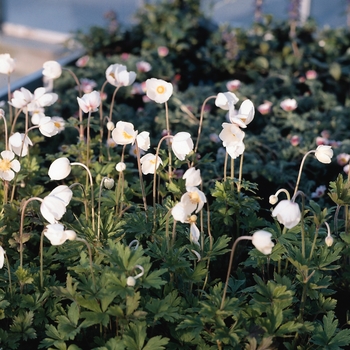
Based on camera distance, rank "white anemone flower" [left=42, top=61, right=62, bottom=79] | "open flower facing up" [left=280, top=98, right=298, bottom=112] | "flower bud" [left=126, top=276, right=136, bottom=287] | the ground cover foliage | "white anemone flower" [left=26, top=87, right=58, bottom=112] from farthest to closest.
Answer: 1. "open flower facing up" [left=280, top=98, right=298, bottom=112]
2. "white anemone flower" [left=42, top=61, right=62, bottom=79]
3. "white anemone flower" [left=26, top=87, right=58, bottom=112]
4. the ground cover foliage
5. "flower bud" [left=126, top=276, right=136, bottom=287]

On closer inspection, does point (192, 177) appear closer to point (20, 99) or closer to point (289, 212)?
point (289, 212)

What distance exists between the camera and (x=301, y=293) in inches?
67.7

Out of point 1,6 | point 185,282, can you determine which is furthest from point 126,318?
point 1,6

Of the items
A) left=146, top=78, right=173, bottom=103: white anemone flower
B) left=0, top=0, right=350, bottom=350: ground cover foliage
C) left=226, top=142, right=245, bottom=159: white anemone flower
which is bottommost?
left=0, top=0, right=350, bottom=350: ground cover foliage

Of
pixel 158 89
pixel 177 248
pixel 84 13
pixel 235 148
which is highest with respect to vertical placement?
pixel 84 13

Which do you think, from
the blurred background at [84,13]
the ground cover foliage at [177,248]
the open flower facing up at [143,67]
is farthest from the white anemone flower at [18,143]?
the blurred background at [84,13]

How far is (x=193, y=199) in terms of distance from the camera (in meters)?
1.53

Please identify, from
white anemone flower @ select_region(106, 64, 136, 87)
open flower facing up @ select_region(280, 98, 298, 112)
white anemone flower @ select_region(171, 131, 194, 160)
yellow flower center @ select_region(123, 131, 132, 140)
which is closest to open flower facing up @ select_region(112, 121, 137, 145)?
yellow flower center @ select_region(123, 131, 132, 140)

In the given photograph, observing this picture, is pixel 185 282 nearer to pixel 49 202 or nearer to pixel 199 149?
pixel 49 202

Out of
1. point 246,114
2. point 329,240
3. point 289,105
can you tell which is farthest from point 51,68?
point 289,105

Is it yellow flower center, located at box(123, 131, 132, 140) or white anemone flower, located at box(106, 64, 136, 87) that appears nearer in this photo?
yellow flower center, located at box(123, 131, 132, 140)

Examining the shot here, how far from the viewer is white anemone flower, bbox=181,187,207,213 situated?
152cm

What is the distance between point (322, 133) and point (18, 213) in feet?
5.14

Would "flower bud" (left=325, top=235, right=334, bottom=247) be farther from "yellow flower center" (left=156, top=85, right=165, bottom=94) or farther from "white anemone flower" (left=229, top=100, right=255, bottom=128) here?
"yellow flower center" (left=156, top=85, right=165, bottom=94)
